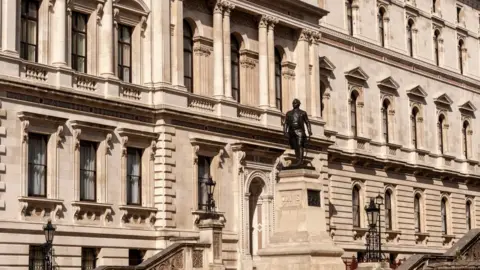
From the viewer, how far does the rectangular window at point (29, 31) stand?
1451 inches

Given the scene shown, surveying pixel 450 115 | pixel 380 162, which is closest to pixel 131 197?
pixel 380 162

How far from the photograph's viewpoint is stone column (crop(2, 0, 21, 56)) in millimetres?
35531

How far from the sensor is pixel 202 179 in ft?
141

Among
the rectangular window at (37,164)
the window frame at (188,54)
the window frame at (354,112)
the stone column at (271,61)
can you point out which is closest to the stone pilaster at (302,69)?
the stone column at (271,61)

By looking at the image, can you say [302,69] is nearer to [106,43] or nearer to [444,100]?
[106,43]

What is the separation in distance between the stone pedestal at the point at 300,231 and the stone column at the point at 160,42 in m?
9.32

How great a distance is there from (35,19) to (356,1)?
23943 mm

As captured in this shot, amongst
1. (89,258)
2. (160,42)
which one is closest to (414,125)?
(160,42)

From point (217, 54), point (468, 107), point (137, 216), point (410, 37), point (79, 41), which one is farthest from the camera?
point (468, 107)

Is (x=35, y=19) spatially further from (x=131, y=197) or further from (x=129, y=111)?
(x=131, y=197)

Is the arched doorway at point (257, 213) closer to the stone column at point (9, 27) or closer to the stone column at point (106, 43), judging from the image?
the stone column at point (106, 43)

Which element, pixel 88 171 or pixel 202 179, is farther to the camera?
pixel 202 179

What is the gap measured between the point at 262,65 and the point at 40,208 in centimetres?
1385

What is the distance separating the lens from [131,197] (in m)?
40.3
